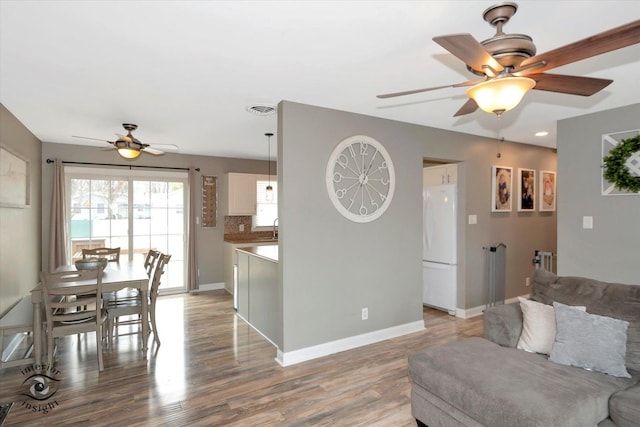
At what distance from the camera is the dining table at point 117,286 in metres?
3.00

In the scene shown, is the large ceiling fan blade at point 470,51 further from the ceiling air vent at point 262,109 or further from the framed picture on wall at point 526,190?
the framed picture on wall at point 526,190

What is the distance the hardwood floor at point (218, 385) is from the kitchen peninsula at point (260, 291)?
20 centimetres

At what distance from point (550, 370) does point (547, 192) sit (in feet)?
14.0

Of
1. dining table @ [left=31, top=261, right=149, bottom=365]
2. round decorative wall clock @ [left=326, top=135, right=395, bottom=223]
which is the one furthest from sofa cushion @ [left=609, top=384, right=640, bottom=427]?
dining table @ [left=31, top=261, right=149, bottom=365]

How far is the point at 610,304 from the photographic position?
88.0 inches

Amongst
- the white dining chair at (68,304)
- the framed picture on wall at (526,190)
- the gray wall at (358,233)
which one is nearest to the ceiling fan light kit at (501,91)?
the gray wall at (358,233)

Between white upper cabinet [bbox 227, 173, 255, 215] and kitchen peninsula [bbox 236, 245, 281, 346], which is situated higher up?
white upper cabinet [bbox 227, 173, 255, 215]

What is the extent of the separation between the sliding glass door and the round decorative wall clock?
3637 millimetres

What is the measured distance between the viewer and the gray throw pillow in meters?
2.01

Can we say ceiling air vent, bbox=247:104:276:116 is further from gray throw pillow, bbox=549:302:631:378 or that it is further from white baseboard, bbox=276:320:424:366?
gray throw pillow, bbox=549:302:631:378

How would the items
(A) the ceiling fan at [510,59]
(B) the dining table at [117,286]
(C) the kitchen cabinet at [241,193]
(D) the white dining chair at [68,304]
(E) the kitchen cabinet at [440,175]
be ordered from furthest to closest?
(C) the kitchen cabinet at [241,193]
(E) the kitchen cabinet at [440,175]
(B) the dining table at [117,286]
(D) the white dining chair at [68,304]
(A) the ceiling fan at [510,59]

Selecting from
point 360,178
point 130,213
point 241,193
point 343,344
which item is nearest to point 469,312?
point 343,344

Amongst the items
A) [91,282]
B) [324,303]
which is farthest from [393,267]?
[91,282]

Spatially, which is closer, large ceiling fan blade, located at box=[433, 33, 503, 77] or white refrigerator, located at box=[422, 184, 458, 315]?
large ceiling fan blade, located at box=[433, 33, 503, 77]
